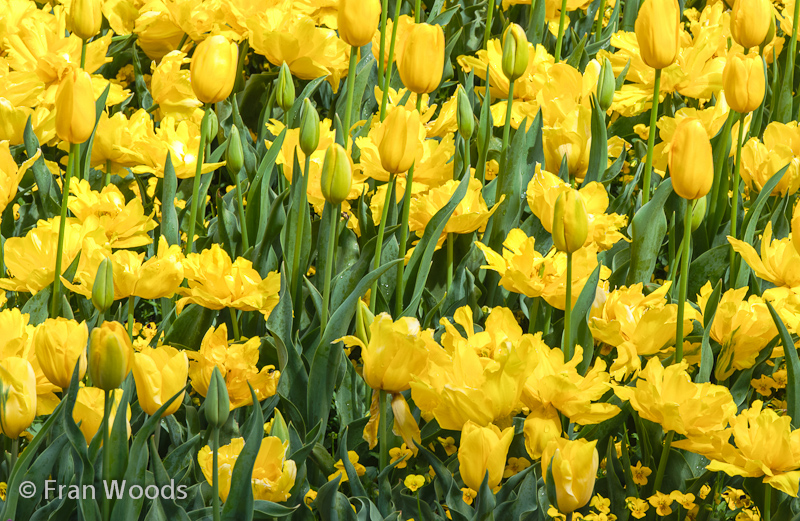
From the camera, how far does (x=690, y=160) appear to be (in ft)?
3.51

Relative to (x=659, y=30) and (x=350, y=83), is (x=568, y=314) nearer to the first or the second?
(x=659, y=30)

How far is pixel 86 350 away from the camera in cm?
103

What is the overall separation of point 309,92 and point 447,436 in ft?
3.47

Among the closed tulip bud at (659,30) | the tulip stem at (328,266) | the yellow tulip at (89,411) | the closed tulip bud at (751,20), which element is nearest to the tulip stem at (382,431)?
the tulip stem at (328,266)

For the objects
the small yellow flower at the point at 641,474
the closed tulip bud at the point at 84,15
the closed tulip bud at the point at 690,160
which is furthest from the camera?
the closed tulip bud at the point at 84,15

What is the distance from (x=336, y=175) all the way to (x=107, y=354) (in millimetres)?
435

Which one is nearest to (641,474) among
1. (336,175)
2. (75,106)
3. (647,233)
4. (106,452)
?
(647,233)

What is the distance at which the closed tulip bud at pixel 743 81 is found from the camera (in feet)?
4.40

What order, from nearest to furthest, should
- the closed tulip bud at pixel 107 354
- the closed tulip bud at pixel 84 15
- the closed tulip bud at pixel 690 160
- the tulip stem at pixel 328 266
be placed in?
the closed tulip bud at pixel 107 354 → the closed tulip bud at pixel 690 160 → the tulip stem at pixel 328 266 → the closed tulip bud at pixel 84 15

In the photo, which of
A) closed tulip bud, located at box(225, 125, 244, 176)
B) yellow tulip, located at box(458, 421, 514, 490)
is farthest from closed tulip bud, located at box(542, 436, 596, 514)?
closed tulip bud, located at box(225, 125, 244, 176)

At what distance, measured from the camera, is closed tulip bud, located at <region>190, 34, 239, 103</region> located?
133 centimetres

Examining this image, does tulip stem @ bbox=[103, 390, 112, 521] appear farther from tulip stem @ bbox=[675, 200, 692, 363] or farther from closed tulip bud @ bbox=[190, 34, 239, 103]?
tulip stem @ bbox=[675, 200, 692, 363]

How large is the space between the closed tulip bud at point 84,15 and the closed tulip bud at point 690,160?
112 cm

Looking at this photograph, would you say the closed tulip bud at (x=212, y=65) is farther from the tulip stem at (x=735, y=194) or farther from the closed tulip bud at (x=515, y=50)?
the tulip stem at (x=735, y=194)
